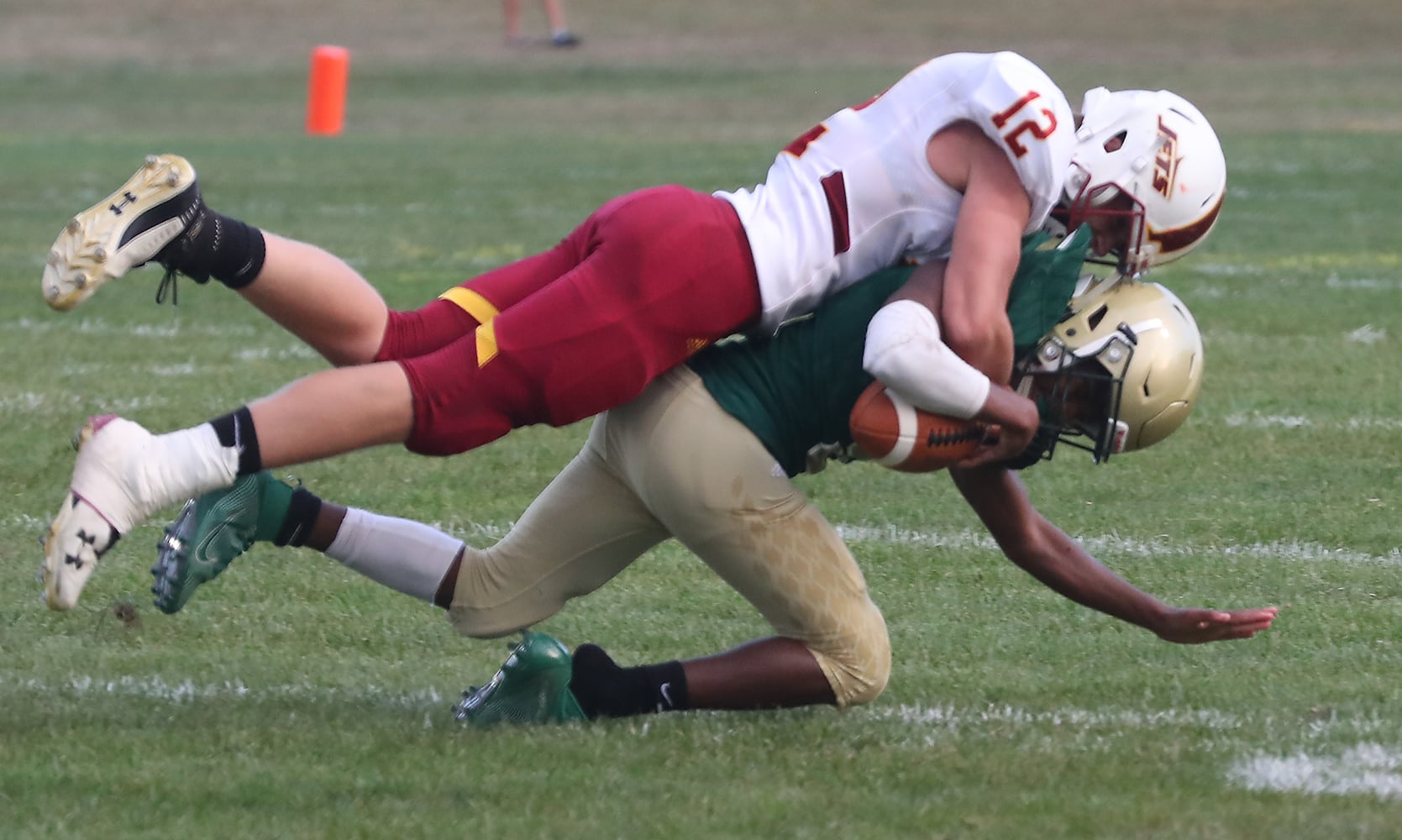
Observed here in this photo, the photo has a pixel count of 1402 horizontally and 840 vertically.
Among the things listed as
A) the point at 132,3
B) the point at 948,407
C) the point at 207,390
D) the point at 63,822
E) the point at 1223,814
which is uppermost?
the point at 948,407

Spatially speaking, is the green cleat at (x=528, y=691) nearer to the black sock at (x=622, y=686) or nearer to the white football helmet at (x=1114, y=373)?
the black sock at (x=622, y=686)

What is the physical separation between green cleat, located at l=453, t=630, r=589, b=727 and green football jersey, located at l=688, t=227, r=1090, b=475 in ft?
1.77

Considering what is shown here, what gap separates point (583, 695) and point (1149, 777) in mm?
1014

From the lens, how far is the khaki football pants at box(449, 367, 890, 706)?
359 centimetres

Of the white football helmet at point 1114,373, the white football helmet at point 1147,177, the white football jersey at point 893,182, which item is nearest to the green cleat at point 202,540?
the white football jersey at point 893,182

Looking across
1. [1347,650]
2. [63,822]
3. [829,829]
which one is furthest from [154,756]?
[1347,650]

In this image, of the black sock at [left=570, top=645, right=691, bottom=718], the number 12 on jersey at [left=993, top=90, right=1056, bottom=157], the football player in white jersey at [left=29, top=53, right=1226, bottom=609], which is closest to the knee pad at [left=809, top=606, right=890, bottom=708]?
the black sock at [left=570, top=645, right=691, bottom=718]

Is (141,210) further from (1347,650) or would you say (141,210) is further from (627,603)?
(1347,650)

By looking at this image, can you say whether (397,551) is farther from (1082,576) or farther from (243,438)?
(1082,576)

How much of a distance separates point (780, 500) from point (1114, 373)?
613 mm

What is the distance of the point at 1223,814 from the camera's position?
3160 mm

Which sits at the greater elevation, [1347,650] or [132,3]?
[1347,650]

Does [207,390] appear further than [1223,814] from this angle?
Yes

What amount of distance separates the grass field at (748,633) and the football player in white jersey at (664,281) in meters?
0.51
